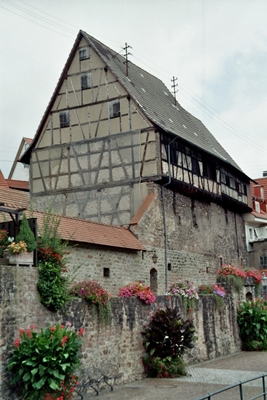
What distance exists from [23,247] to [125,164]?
46.3 ft

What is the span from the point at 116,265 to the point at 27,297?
9.48 metres

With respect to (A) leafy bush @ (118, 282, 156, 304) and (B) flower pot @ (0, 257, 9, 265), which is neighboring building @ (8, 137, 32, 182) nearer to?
(A) leafy bush @ (118, 282, 156, 304)

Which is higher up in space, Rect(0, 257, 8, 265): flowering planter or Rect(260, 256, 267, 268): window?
Rect(260, 256, 267, 268): window

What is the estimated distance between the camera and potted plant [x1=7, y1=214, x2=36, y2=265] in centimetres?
1188

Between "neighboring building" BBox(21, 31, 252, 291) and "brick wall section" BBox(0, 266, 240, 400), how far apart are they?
5.28 metres

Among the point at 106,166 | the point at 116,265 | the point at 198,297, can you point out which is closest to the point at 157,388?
the point at 198,297

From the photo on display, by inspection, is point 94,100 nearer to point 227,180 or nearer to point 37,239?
point 227,180

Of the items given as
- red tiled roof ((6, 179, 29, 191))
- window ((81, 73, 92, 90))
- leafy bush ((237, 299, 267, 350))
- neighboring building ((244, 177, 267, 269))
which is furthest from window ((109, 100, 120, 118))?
neighboring building ((244, 177, 267, 269))

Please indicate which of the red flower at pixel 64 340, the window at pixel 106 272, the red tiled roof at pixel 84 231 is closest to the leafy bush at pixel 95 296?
the red flower at pixel 64 340

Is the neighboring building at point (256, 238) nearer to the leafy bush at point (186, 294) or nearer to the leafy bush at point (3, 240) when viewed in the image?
the leafy bush at point (186, 294)

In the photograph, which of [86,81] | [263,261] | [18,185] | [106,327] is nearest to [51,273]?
[106,327]

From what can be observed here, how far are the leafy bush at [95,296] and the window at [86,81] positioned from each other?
15.3m

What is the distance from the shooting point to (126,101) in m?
26.2

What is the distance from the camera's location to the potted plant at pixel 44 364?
1076cm
